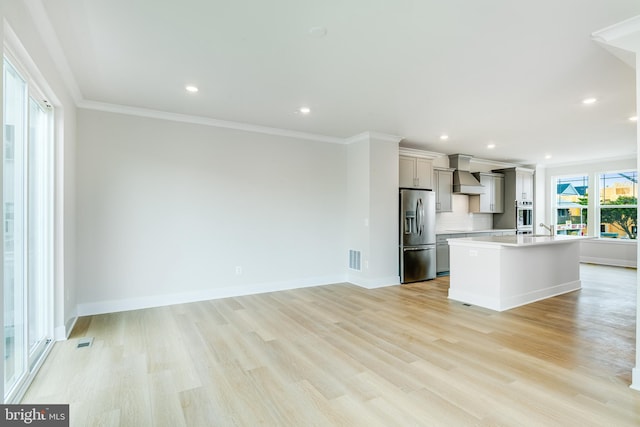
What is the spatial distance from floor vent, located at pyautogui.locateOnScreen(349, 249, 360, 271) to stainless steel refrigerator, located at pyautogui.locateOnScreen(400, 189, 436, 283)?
825mm

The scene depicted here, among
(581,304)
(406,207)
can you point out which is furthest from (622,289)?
(406,207)

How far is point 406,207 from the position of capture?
5938mm

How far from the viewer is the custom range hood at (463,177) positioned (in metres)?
7.21

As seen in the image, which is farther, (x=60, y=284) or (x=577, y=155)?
(x=577, y=155)

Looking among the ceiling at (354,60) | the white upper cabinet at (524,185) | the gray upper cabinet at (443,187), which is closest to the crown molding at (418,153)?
the gray upper cabinet at (443,187)

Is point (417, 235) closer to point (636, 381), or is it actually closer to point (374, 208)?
point (374, 208)

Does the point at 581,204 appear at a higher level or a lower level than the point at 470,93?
lower

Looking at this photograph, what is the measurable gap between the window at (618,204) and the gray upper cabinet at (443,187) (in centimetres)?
429

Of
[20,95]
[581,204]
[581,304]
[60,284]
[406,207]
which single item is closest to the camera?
[20,95]

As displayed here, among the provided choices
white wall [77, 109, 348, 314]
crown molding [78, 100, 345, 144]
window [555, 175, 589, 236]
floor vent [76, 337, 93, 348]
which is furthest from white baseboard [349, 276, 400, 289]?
window [555, 175, 589, 236]

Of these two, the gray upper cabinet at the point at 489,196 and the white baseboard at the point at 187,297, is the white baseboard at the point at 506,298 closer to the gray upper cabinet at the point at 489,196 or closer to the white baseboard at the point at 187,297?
the white baseboard at the point at 187,297

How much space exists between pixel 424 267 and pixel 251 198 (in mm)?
3495

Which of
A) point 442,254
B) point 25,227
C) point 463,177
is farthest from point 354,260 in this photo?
point 25,227

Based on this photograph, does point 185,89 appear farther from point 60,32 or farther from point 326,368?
point 326,368
